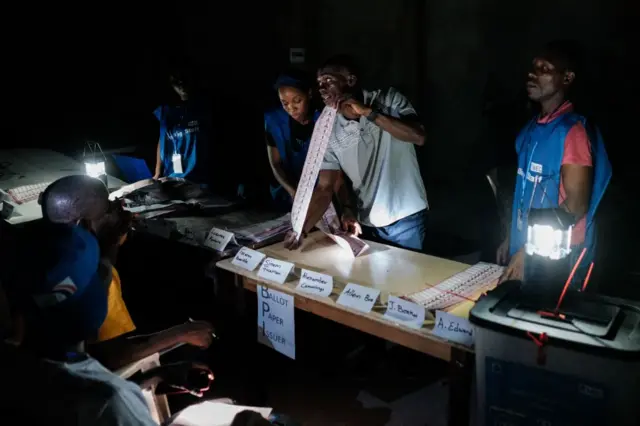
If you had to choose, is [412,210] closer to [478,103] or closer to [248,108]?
[478,103]

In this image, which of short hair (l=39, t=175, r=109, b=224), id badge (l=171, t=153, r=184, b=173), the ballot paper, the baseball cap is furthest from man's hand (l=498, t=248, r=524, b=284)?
id badge (l=171, t=153, r=184, b=173)

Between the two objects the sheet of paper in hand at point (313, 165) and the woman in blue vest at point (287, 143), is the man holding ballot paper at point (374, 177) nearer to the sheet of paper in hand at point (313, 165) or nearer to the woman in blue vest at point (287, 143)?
the sheet of paper in hand at point (313, 165)

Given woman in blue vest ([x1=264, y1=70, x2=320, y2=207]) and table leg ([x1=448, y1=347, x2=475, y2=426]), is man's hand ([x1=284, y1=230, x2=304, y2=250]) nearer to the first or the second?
woman in blue vest ([x1=264, y1=70, x2=320, y2=207])

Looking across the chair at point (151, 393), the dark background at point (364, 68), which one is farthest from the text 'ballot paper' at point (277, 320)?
the dark background at point (364, 68)

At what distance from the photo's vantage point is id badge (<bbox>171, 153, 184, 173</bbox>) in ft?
14.3

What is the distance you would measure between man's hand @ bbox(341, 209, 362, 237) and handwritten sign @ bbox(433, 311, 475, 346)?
109 centimetres

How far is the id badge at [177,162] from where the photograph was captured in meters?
4.36

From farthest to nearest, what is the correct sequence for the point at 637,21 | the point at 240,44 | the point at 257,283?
the point at 240,44 < the point at 637,21 < the point at 257,283

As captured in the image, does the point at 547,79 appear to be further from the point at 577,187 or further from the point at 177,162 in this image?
the point at 177,162

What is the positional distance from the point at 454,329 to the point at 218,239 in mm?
1495

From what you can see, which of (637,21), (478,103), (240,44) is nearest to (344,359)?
(478,103)

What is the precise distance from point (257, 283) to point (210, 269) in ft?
1.23

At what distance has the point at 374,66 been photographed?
4.52m

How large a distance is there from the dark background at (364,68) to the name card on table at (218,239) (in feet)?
5.87
